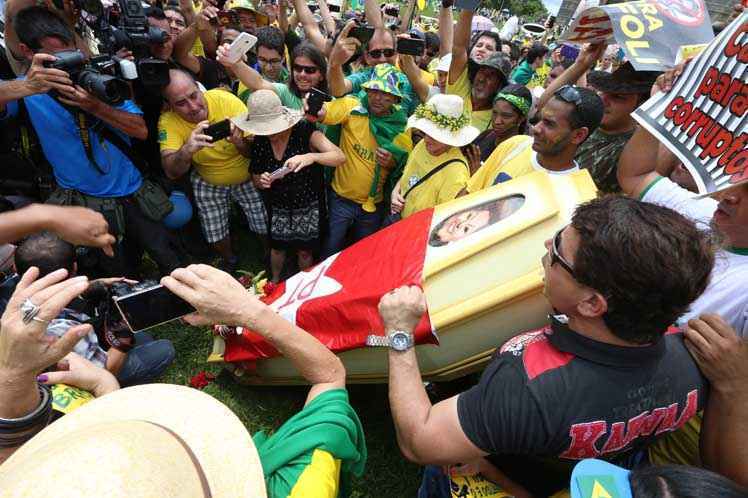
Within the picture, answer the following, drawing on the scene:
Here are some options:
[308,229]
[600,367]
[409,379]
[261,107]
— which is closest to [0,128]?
[261,107]

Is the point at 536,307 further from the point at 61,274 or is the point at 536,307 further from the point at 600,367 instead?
the point at 61,274

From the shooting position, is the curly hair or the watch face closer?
the curly hair

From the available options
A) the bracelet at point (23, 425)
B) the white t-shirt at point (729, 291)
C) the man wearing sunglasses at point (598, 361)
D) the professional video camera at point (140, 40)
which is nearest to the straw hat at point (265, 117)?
the professional video camera at point (140, 40)

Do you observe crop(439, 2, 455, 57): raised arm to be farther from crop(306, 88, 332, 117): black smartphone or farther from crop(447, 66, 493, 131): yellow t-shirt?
crop(306, 88, 332, 117): black smartphone

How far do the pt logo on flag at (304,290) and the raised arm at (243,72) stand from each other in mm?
1856

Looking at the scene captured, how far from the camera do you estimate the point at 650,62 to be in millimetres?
1816

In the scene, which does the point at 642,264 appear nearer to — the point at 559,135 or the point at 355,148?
the point at 559,135

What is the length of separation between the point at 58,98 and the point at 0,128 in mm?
582

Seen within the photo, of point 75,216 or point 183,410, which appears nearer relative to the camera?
point 183,410

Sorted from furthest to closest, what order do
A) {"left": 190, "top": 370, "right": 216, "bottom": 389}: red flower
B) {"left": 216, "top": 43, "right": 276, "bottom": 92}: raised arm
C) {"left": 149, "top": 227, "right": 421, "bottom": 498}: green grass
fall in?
1. {"left": 216, "top": 43, "right": 276, "bottom": 92}: raised arm
2. {"left": 190, "top": 370, "right": 216, "bottom": 389}: red flower
3. {"left": 149, "top": 227, "right": 421, "bottom": 498}: green grass

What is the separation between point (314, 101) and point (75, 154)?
5.74 ft

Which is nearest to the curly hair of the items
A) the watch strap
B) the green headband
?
the watch strap

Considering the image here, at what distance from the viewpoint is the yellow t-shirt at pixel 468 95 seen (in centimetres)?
402

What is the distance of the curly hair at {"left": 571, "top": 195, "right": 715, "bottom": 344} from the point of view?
1123mm
